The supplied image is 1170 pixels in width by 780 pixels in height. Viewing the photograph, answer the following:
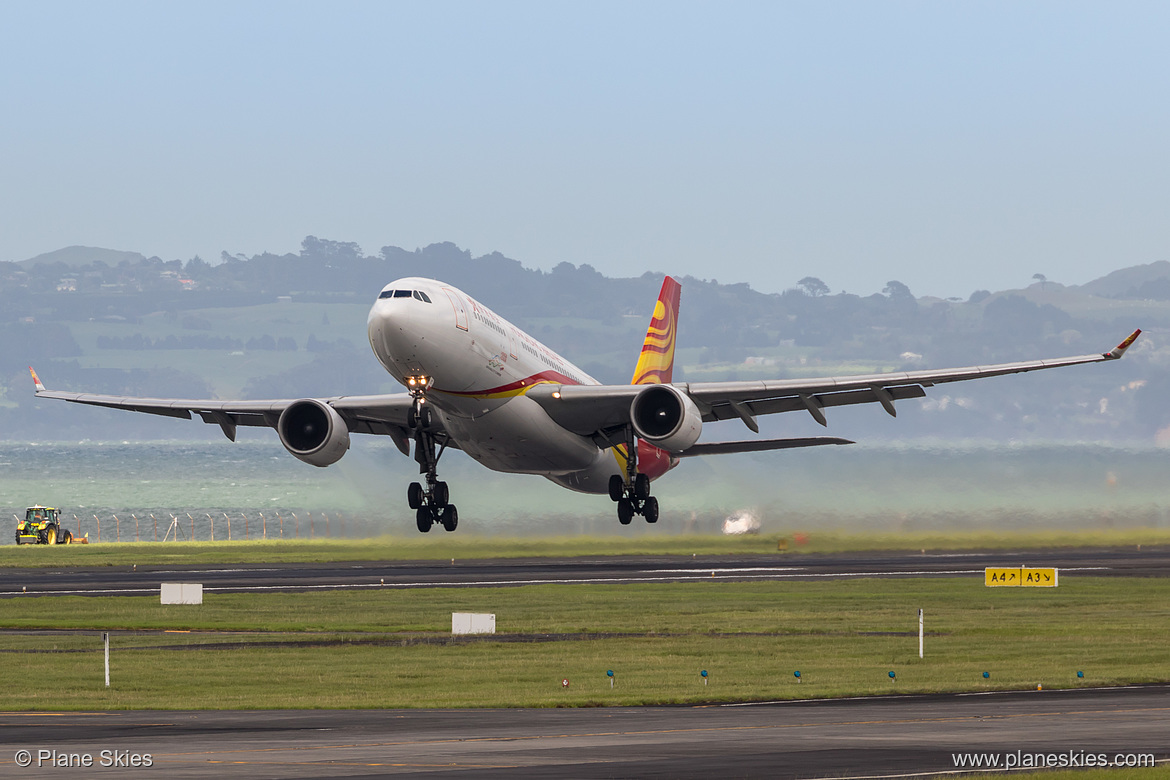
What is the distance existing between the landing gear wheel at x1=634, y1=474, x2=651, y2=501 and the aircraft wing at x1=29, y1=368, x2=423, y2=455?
25.6 feet

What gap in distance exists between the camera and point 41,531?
4082 inches

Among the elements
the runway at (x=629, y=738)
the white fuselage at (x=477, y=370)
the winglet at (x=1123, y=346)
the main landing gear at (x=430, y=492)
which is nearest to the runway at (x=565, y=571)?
the main landing gear at (x=430, y=492)

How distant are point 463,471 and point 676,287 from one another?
22.1 m

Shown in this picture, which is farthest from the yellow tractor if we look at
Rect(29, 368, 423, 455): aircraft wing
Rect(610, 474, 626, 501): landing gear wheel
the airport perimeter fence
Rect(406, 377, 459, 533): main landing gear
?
Rect(610, 474, 626, 501): landing gear wheel

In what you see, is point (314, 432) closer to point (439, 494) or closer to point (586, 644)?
point (439, 494)

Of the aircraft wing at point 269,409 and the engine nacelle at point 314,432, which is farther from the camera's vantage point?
the aircraft wing at point 269,409

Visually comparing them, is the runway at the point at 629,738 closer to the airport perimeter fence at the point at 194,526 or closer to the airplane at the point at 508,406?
the airplane at the point at 508,406

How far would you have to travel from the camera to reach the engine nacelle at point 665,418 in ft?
146

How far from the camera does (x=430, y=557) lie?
74625mm

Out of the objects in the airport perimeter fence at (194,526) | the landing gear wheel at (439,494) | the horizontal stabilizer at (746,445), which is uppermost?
the horizontal stabilizer at (746,445)

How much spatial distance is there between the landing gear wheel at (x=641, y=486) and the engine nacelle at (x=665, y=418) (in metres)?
6.05

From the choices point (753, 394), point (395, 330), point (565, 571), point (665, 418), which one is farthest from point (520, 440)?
point (565, 571)

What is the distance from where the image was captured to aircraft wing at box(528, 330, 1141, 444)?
45531 mm

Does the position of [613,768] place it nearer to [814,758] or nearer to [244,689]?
[814,758]
